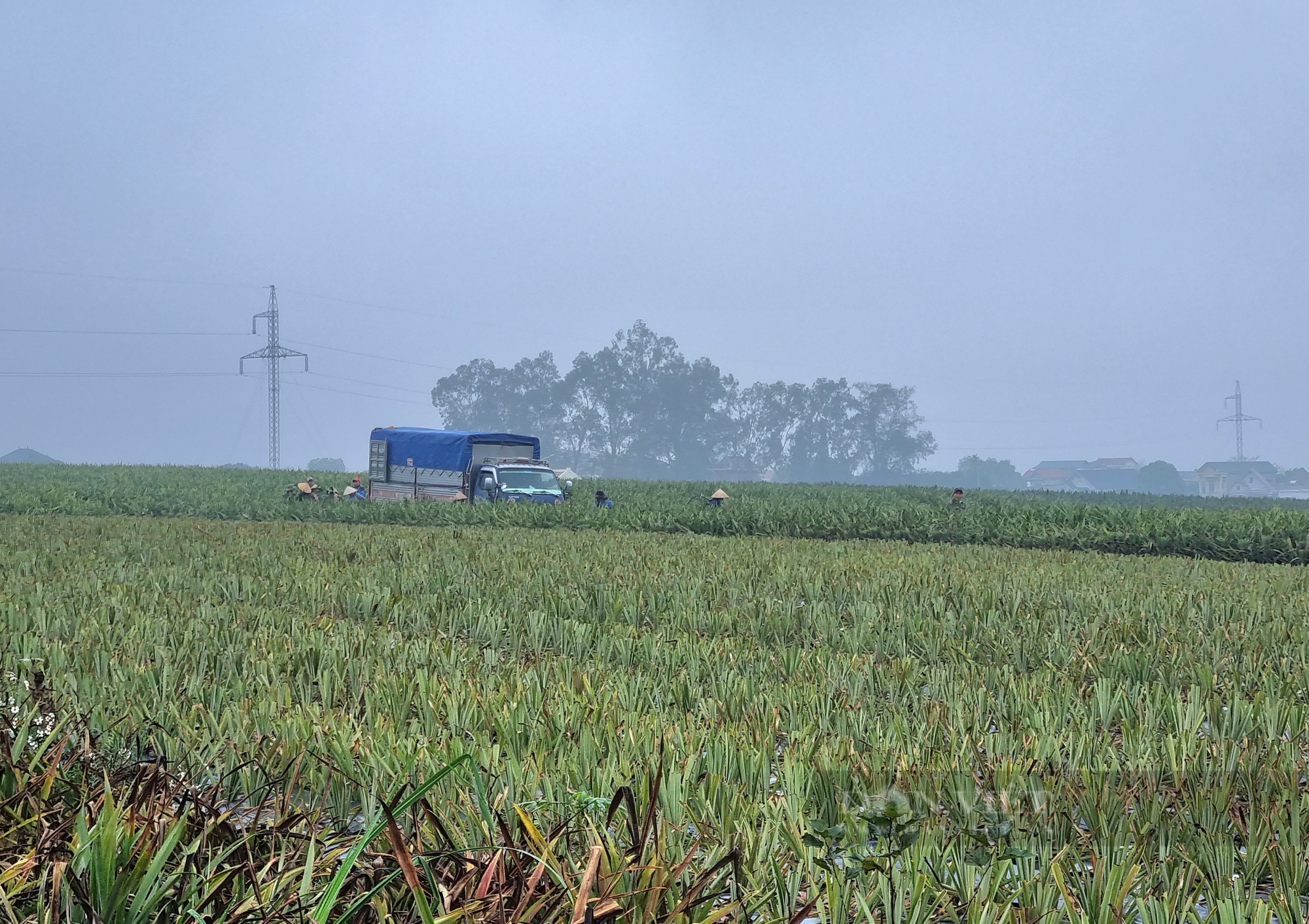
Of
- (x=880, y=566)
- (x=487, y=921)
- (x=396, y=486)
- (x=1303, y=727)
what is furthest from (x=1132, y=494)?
(x=487, y=921)

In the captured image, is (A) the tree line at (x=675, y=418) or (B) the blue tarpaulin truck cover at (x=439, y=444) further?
(A) the tree line at (x=675, y=418)

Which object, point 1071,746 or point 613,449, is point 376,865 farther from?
point 613,449

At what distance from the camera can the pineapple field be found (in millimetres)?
2873

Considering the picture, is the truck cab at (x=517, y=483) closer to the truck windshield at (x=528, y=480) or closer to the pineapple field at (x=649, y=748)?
the truck windshield at (x=528, y=480)

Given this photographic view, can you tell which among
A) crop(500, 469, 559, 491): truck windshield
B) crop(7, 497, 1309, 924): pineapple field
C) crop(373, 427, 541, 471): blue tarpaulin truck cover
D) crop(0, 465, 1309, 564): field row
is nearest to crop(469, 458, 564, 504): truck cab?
crop(500, 469, 559, 491): truck windshield

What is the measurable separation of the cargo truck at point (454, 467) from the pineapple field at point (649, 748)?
18202mm

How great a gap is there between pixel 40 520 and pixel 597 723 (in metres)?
20.3

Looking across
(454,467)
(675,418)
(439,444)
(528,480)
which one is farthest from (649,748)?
(675,418)

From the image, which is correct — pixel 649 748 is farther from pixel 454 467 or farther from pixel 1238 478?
pixel 1238 478

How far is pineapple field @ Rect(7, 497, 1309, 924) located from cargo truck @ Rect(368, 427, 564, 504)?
1820cm

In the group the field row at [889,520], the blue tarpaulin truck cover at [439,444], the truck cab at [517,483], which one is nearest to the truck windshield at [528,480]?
the truck cab at [517,483]

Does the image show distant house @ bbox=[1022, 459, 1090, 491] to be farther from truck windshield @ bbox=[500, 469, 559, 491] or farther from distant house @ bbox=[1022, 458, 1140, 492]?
truck windshield @ bbox=[500, 469, 559, 491]

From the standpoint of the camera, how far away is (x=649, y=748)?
441cm

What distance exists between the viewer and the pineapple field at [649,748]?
9.43 feet
